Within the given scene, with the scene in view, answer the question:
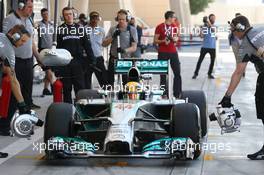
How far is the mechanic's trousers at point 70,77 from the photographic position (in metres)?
11.0

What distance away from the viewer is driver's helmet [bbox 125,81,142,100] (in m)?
8.43

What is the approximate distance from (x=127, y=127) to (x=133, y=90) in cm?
104

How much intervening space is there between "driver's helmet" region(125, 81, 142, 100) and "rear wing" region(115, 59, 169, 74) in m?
0.76

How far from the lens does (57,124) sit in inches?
304

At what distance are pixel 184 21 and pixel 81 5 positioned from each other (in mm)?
32459

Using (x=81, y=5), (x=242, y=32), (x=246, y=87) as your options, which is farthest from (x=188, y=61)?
(x=242, y=32)

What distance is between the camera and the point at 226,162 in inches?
312

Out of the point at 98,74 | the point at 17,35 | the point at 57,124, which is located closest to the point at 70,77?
the point at 98,74

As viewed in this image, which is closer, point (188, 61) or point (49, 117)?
point (49, 117)

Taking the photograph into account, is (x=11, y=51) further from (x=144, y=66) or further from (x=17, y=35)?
Result: (x=144, y=66)

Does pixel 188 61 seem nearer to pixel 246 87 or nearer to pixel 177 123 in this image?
pixel 246 87

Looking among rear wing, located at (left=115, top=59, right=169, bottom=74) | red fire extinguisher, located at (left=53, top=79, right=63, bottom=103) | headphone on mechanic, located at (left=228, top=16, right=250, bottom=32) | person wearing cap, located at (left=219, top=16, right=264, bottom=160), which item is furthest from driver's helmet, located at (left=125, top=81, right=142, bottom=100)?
red fire extinguisher, located at (left=53, top=79, right=63, bottom=103)

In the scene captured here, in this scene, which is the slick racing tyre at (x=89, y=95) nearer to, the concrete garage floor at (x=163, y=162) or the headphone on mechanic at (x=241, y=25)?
the concrete garage floor at (x=163, y=162)

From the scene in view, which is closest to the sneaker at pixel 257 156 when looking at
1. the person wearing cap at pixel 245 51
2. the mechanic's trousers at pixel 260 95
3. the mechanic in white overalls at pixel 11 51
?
the mechanic's trousers at pixel 260 95
